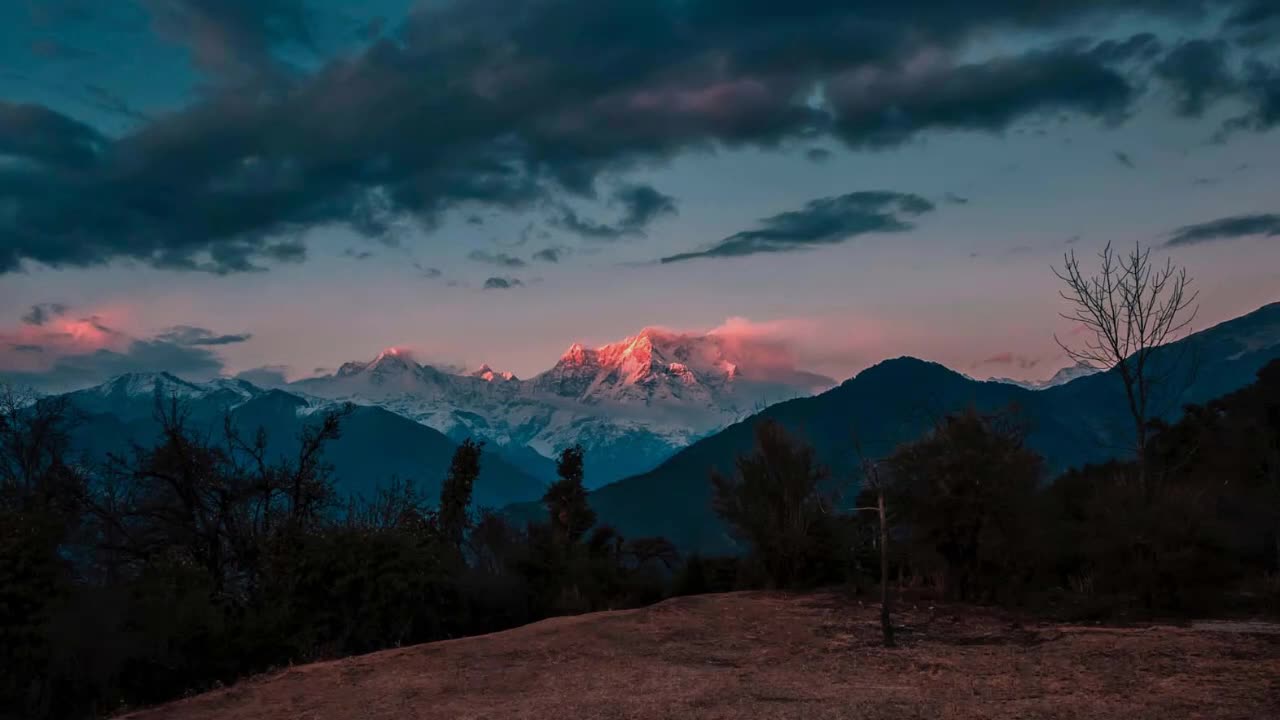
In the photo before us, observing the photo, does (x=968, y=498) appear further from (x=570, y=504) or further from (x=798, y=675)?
(x=570, y=504)

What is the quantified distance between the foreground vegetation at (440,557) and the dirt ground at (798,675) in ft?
7.41

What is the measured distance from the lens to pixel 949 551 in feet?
73.1

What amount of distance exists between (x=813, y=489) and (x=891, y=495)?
3.49 metres

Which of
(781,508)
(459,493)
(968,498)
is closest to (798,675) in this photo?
(968,498)

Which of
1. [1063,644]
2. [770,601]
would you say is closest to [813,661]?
[1063,644]

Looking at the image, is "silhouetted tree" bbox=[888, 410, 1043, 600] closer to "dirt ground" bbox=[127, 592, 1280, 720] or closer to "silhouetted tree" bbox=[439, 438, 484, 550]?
"dirt ground" bbox=[127, 592, 1280, 720]

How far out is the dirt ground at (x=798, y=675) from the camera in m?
11.8

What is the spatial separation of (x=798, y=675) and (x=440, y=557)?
11.7m

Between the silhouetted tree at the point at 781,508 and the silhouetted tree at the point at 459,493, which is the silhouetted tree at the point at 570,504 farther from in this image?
the silhouetted tree at the point at 781,508

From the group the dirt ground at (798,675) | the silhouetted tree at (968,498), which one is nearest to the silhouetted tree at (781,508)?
the silhouetted tree at (968,498)

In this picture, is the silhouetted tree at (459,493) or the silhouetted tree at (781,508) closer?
the silhouetted tree at (781,508)

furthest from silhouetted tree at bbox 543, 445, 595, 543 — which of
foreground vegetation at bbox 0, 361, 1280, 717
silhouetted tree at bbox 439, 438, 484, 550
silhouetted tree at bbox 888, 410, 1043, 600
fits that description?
silhouetted tree at bbox 888, 410, 1043, 600

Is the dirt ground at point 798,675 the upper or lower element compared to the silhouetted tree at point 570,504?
lower

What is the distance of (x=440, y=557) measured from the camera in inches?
919
